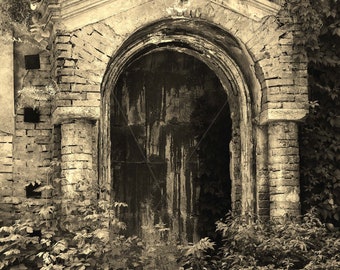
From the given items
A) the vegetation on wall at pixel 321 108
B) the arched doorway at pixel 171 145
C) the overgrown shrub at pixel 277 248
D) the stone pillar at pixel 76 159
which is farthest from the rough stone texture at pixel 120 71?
the arched doorway at pixel 171 145

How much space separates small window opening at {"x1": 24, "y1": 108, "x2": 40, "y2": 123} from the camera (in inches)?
425

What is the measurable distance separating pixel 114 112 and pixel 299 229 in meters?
3.52

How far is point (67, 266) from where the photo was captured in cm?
952

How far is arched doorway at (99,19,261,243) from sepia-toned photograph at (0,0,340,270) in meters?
0.02

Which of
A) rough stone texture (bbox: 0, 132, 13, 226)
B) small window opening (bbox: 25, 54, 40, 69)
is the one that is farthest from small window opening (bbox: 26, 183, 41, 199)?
small window opening (bbox: 25, 54, 40, 69)

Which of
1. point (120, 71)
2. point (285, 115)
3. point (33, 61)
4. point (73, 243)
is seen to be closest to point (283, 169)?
point (285, 115)

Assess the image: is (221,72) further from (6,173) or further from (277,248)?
(6,173)

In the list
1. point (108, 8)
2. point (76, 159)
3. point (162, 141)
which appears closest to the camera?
point (76, 159)

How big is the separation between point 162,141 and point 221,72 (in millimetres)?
1410

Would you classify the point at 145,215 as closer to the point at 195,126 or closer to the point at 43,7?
the point at 195,126

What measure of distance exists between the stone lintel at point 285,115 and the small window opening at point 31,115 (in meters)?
2.81

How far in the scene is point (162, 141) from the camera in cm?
1247

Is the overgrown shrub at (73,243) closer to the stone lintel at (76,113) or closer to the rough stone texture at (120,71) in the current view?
the rough stone texture at (120,71)

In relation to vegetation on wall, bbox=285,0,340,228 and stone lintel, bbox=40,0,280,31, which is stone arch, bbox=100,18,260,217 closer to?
stone lintel, bbox=40,0,280,31
